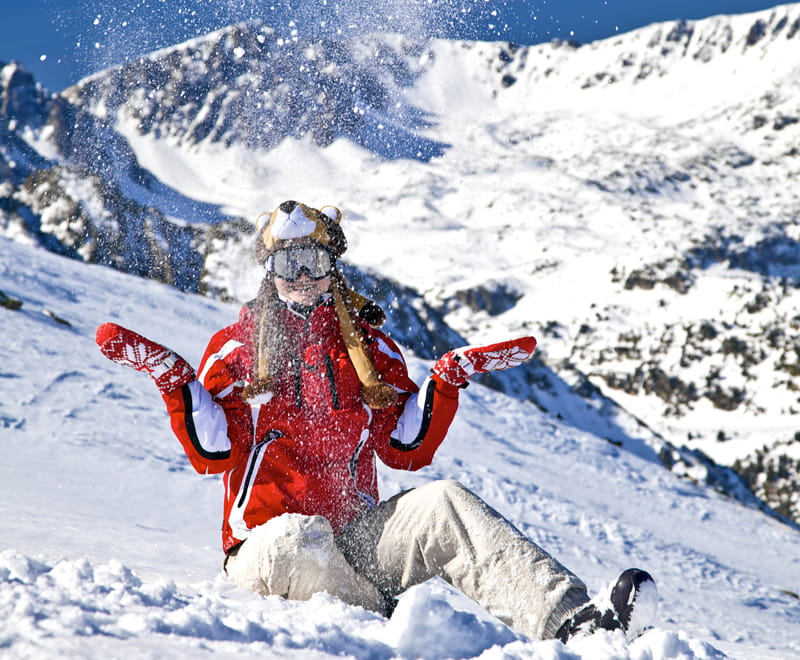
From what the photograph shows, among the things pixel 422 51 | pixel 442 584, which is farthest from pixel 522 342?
pixel 422 51

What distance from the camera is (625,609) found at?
227 cm

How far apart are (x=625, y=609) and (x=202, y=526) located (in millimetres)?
3679

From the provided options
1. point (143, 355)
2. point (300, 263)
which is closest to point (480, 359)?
point (300, 263)

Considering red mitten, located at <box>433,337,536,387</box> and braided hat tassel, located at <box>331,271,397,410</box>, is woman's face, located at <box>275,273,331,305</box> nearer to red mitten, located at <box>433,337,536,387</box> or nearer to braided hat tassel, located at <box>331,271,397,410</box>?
braided hat tassel, located at <box>331,271,397,410</box>

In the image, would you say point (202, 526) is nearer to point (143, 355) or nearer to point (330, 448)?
point (330, 448)

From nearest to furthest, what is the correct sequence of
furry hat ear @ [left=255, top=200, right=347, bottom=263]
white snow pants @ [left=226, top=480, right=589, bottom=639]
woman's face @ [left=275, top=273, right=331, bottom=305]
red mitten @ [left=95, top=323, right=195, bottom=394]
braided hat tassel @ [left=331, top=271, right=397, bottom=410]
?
white snow pants @ [left=226, top=480, right=589, bottom=639] → red mitten @ [left=95, top=323, right=195, bottom=394] → braided hat tassel @ [left=331, top=271, right=397, bottom=410] → woman's face @ [left=275, top=273, right=331, bottom=305] → furry hat ear @ [left=255, top=200, right=347, bottom=263]

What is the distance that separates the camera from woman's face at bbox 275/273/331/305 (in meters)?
3.37

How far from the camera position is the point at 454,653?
1.96m

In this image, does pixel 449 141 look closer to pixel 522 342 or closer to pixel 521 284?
pixel 521 284

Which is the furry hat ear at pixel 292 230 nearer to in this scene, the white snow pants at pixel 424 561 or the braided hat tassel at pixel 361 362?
the braided hat tassel at pixel 361 362

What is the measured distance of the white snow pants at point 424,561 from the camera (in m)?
2.49

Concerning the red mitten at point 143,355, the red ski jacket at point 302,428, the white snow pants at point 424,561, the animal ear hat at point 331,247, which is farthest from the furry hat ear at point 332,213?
the white snow pants at point 424,561

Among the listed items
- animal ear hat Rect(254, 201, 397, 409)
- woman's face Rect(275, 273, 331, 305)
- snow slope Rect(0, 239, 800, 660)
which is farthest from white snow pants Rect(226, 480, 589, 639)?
woman's face Rect(275, 273, 331, 305)

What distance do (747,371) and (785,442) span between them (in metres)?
24.7
